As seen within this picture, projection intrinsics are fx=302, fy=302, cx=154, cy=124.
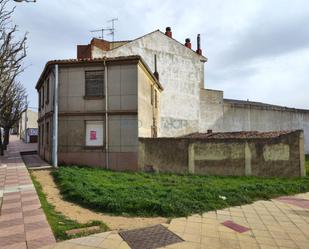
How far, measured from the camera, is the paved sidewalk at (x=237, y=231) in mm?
5191

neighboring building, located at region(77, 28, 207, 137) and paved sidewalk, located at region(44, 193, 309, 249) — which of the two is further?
neighboring building, located at region(77, 28, 207, 137)

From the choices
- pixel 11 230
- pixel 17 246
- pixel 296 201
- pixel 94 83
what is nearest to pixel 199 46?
pixel 94 83

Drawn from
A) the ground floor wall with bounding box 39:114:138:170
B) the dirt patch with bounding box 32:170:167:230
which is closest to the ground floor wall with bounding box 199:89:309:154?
the ground floor wall with bounding box 39:114:138:170

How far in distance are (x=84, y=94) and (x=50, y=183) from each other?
5921mm

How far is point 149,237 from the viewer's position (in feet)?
18.1

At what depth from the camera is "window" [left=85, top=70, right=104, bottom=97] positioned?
49.2 feet

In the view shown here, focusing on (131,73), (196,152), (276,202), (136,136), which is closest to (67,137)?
(136,136)

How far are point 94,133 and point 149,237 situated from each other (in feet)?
32.5

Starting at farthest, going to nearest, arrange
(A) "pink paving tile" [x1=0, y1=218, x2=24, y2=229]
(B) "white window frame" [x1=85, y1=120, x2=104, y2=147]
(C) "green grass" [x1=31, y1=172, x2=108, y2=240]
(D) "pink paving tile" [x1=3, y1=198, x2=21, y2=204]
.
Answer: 1. (B) "white window frame" [x1=85, y1=120, x2=104, y2=147]
2. (D) "pink paving tile" [x1=3, y1=198, x2=21, y2=204]
3. (A) "pink paving tile" [x1=0, y1=218, x2=24, y2=229]
4. (C) "green grass" [x1=31, y1=172, x2=108, y2=240]

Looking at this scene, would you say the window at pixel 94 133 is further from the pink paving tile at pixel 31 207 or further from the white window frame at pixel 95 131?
the pink paving tile at pixel 31 207

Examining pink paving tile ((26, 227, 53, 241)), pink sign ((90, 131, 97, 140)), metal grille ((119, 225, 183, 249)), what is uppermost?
pink sign ((90, 131, 97, 140))

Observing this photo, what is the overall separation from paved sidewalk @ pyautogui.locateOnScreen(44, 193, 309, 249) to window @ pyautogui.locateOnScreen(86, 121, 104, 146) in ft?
27.8

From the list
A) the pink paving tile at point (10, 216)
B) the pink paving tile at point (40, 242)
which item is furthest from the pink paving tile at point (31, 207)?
the pink paving tile at point (40, 242)

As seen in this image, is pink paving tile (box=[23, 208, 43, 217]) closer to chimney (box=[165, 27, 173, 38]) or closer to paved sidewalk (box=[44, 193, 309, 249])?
paved sidewalk (box=[44, 193, 309, 249])
